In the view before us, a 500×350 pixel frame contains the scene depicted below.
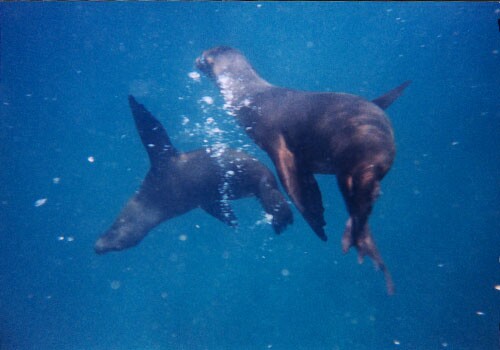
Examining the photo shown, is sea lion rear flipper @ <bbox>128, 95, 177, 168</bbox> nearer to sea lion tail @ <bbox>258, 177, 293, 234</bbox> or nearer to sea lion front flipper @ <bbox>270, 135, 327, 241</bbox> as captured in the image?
sea lion tail @ <bbox>258, 177, 293, 234</bbox>

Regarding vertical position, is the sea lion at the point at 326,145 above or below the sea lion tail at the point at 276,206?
above

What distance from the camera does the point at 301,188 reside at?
371 centimetres

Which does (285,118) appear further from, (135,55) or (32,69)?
(32,69)

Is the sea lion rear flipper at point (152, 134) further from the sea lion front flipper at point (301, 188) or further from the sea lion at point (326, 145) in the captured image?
the sea lion front flipper at point (301, 188)

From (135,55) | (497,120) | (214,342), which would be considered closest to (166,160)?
(214,342)

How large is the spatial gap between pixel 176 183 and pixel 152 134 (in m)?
1.20

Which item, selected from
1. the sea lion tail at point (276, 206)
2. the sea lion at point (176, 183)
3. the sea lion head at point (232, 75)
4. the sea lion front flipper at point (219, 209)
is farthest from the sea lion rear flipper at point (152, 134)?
the sea lion tail at point (276, 206)

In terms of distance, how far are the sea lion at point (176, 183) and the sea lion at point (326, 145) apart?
1195 mm

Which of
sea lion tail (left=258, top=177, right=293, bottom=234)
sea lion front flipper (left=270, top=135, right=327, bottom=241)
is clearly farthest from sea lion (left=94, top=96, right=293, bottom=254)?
sea lion front flipper (left=270, top=135, right=327, bottom=241)

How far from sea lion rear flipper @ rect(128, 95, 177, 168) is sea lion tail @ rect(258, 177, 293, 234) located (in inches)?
109

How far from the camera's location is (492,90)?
100ft

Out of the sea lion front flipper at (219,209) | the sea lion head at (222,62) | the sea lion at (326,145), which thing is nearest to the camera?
the sea lion at (326,145)

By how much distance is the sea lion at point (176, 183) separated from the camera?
6686 mm

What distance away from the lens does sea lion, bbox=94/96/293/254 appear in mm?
6686
